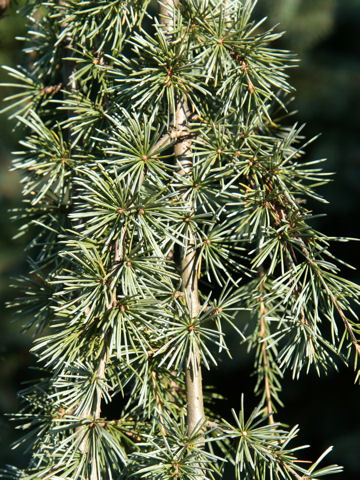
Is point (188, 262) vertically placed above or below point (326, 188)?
below

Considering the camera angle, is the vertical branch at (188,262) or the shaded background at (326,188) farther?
the shaded background at (326,188)

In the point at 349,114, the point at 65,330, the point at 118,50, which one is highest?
the point at 349,114

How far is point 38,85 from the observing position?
610 mm

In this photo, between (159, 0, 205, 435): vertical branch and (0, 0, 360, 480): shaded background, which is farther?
(0, 0, 360, 480): shaded background

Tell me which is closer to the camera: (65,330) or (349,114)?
(65,330)

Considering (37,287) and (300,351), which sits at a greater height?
(37,287)

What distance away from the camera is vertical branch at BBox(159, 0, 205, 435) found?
0.50 meters

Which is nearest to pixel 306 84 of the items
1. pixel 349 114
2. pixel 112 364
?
pixel 349 114

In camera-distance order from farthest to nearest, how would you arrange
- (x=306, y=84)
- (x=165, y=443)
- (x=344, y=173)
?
(x=306, y=84)
(x=344, y=173)
(x=165, y=443)

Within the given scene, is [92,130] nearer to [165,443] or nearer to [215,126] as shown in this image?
[215,126]

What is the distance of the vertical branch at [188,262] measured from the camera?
0.50 metres

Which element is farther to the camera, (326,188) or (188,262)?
(326,188)

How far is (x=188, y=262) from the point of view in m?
0.52

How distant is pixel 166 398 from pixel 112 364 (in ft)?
0.29
